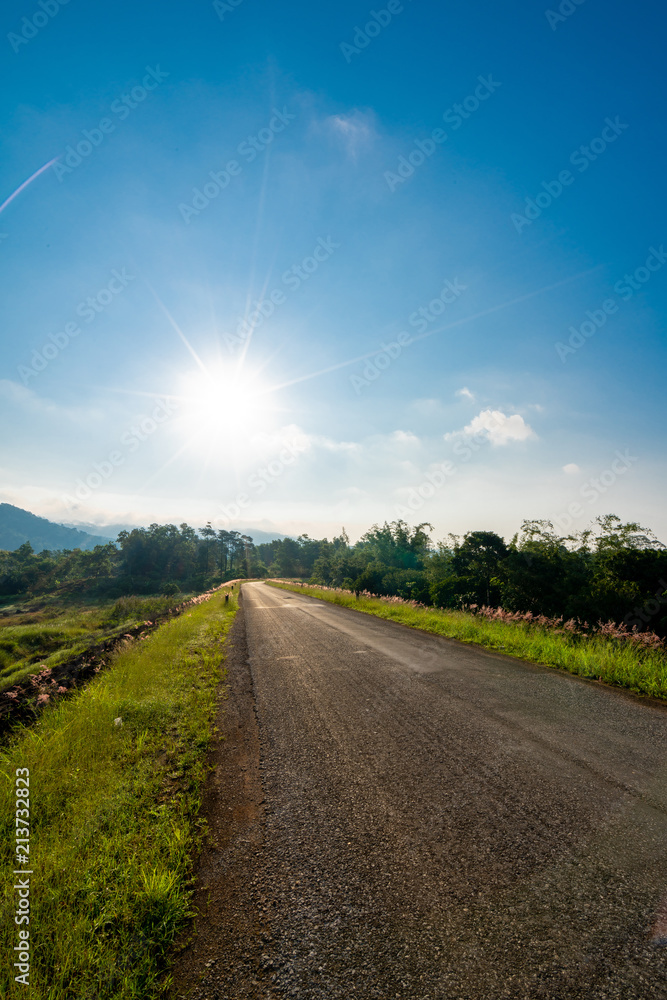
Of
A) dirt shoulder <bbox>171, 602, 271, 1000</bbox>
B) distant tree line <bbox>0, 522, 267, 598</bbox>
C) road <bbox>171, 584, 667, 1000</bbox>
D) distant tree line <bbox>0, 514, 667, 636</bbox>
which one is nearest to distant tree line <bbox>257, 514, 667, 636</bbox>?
distant tree line <bbox>0, 514, 667, 636</bbox>

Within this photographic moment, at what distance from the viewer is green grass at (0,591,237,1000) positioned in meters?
1.89

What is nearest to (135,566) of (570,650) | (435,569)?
(435,569)

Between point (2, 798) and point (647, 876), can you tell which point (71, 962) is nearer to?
point (2, 798)

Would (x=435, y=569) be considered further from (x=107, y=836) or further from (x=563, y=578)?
(x=107, y=836)

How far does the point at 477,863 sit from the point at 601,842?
3.21ft

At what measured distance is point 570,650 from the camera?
24.1 feet

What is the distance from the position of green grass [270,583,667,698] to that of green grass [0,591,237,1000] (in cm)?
657

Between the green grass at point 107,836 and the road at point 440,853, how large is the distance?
0.26 meters

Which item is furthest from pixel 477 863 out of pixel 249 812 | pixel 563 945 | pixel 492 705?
pixel 492 705

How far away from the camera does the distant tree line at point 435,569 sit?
34.4ft

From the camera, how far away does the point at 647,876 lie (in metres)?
2.31

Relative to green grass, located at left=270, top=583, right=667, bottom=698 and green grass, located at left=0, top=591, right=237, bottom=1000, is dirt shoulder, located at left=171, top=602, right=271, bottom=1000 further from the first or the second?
green grass, located at left=270, top=583, right=667, bottom=698

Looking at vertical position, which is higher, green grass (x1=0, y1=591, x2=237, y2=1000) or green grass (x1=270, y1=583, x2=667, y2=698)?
green grass (x1=270, y1=583, x2=667, y2=698)

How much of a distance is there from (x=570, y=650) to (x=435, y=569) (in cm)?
3363
